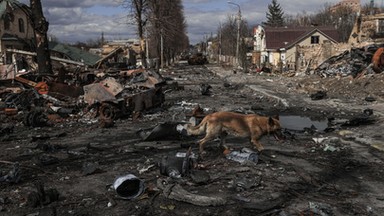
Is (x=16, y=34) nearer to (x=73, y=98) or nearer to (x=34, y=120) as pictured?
(x=73, y=98)

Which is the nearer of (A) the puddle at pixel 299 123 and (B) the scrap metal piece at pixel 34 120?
(A) the puddle at pixel 299 123

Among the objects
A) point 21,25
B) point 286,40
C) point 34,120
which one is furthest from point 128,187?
point 286,40

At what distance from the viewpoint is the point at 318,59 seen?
123ft

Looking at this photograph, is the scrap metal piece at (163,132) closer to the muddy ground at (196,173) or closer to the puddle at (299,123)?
the muddy ground at (196,173)

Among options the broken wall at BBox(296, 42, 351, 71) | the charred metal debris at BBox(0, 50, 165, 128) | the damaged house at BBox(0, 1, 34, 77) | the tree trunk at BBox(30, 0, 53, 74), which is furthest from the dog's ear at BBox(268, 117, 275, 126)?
the damaged house at BBox(0, 1, 34, 77)

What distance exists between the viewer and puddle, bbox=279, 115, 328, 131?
41.3 ft

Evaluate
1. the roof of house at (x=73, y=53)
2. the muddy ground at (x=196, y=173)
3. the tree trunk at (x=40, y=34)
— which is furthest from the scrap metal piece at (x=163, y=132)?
the roof of house at (x=73, y=53)

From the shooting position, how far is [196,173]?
6930 millimetres

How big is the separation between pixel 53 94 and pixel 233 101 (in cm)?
751

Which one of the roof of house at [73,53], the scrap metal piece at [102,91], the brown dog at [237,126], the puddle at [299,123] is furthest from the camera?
the roof of house at [73,53]

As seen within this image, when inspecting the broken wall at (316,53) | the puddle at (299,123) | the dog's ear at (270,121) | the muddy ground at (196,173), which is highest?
the broken wall at (316,53)

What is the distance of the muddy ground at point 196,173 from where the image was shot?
19.0 ft

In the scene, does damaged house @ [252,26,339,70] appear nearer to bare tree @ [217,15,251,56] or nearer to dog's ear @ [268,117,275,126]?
bare tree @ [217,15,251,56]

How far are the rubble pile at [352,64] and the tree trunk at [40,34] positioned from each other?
16159 millimetres
